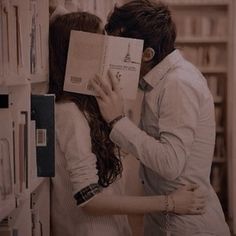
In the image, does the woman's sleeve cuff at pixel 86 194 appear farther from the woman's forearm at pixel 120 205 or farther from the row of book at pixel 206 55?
the row of book at pixel 206 55

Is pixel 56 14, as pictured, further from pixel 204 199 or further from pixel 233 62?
pixel 233 62

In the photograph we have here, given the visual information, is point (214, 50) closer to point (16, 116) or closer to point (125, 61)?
point (125, 61)

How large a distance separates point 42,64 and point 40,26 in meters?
0.12

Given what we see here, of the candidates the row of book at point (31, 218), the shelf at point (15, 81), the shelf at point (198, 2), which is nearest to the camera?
the shelf at point (15, 81)

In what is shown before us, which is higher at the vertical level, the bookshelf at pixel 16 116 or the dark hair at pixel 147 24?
the dark hair at pixel 147 24

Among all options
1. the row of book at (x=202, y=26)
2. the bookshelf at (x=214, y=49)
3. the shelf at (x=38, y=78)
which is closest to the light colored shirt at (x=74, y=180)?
the shelf at (x=38, y=78)

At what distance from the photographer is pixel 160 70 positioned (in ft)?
4.92

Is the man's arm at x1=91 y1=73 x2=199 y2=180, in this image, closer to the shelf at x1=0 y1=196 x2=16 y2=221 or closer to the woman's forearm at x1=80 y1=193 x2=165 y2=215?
the woman's forearm at x1=80 y1=193 x2=165 y2=215

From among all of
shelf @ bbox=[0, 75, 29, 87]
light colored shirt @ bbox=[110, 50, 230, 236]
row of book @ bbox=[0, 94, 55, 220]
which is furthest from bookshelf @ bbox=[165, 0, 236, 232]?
shelf @ bbox=[0, 75, 29, 87]

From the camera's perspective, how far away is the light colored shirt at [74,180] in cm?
141

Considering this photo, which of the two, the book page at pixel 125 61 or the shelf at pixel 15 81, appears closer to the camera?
the shelf at pixel 15 81

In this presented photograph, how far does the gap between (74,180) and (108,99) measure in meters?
0.27

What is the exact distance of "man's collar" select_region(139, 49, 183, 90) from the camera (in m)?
1.50

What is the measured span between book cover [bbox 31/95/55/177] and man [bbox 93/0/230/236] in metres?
0.17
